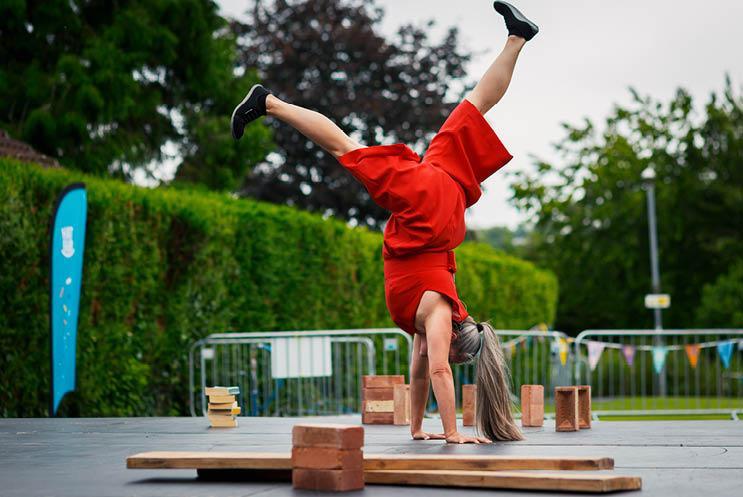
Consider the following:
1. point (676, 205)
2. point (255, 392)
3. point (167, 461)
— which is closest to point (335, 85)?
point (676, 205)

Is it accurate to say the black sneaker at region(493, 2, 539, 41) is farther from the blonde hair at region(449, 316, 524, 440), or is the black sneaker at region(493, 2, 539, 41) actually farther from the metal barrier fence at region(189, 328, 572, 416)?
the metal barrier fence at region(189, 328, 572, 416)

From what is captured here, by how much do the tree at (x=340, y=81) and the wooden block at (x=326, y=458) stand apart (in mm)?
24960

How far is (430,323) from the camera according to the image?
20.3ft

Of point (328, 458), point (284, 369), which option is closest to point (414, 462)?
point (328, 458)

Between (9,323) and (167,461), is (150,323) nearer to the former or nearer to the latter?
(9,323)

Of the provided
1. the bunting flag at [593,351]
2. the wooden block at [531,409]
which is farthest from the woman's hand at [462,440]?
the bunting flag at [593,351]

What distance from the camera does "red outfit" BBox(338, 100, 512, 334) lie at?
20.0ft

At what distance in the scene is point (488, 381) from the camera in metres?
6.35

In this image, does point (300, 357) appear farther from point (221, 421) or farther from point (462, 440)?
point (462, 440)

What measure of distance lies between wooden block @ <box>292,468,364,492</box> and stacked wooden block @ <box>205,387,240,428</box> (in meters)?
3.82

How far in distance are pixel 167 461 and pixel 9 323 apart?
638cm

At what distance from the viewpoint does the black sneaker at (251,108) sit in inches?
264

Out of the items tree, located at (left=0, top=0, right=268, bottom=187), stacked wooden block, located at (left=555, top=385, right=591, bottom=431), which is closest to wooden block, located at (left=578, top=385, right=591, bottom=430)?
stacked wooden block, located at (left=555, top=385, right=591, bottom=431)

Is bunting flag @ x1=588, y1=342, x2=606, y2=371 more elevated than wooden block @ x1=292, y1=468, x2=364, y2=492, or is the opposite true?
bunting flag @ x1=588, y1=342, x2=606, y2=371
